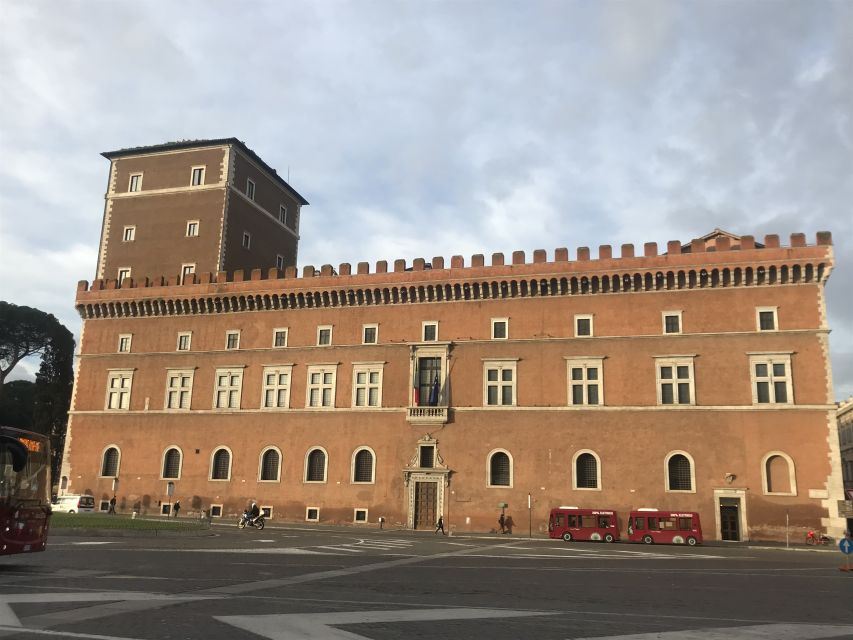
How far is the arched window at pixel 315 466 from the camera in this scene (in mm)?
41375

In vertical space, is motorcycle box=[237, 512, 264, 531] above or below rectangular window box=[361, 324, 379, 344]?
below

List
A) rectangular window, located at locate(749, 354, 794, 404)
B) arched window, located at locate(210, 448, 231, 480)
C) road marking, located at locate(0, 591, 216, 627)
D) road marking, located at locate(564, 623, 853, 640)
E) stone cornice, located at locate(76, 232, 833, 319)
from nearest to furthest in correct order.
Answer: road marking, located at locate(564, 623, 853, 640), road marking, located at locate(0, 591, 216, 627), rectangular window, located at locate(749, 354, 794, 404), stone cornice, located at locate(76, 232, 833, 319), arched window, located at locate(210, 448, 231, 480)

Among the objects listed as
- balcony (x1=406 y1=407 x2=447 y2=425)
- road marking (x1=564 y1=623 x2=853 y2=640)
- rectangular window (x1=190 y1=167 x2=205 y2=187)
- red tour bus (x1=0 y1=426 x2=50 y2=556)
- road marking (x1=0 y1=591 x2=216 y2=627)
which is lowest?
road marking (x1=0 y1=591 x2=216 y2=627)

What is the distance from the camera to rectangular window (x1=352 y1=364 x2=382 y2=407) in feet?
135

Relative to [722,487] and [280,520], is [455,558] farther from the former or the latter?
[280,520]

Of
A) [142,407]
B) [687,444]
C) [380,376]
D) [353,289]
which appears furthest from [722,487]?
[142,407]

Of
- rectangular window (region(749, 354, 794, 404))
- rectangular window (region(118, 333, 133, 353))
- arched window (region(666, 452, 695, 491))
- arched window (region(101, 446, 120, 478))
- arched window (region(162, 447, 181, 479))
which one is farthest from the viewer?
rectangular window (region(118, 333, 133, 353))

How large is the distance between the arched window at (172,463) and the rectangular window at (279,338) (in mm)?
9247

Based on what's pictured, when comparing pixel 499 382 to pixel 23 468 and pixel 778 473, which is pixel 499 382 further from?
pixel 23 468

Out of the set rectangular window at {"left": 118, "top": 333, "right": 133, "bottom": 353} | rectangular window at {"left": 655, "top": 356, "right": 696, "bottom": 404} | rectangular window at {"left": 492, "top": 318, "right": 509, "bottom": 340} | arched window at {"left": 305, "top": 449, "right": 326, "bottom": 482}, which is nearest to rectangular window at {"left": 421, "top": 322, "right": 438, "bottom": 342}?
rectangular window at {"left": 492, "top": 318, "right": 509, "bottom": 340}

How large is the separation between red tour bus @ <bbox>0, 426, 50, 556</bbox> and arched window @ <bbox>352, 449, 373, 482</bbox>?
2407cm

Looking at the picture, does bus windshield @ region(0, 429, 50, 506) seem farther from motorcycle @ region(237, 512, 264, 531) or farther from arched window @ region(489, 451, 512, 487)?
arched window @ region(489, 451, 512, 487)

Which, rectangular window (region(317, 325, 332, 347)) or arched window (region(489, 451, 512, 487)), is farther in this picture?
rectangular window (region(317, 325, 332, 347))

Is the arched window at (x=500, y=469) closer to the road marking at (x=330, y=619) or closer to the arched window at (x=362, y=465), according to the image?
the arched window at (x=362, y=465)
